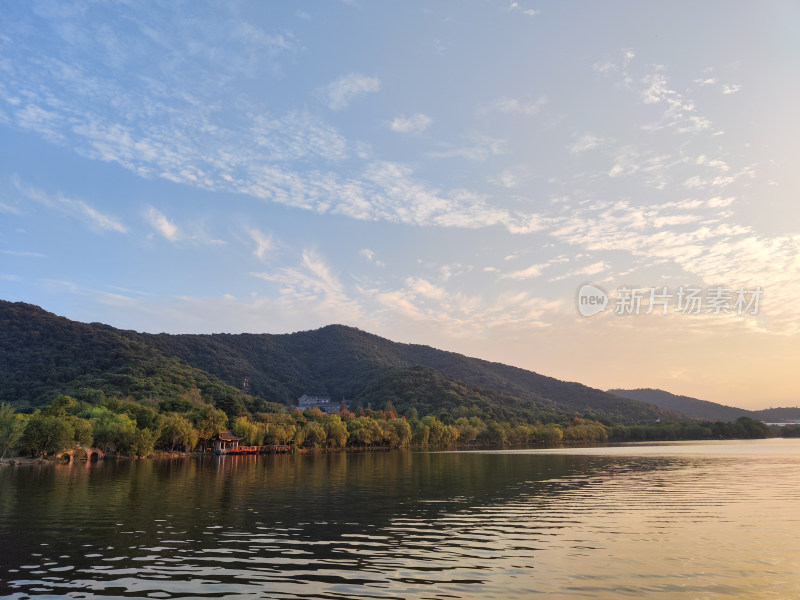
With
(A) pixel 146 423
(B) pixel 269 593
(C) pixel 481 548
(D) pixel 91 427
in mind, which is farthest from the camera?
(A) pixel 146 423

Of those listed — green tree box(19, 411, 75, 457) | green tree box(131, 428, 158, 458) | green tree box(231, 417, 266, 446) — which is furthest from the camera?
green tree box(231, 417, 266, 446)

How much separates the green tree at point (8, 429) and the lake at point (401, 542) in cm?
3387

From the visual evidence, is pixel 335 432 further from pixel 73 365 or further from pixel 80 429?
pixel 73 365

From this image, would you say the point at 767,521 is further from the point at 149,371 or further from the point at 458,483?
the point at 149,371

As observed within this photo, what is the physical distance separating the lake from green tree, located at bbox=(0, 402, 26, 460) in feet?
111

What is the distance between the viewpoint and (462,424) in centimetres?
18050

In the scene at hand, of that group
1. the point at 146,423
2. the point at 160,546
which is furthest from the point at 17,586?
the point at 146,423

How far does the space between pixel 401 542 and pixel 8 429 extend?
71.2 metres

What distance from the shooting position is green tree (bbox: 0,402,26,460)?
6950cm

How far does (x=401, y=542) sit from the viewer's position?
22.2 meters

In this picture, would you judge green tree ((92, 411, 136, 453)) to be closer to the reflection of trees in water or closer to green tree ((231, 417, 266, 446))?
green tree ((231, 417, 266, 446))

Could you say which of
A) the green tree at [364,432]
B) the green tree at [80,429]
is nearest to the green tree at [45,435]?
the green tree at [80,429]

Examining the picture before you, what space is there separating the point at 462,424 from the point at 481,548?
164 meters

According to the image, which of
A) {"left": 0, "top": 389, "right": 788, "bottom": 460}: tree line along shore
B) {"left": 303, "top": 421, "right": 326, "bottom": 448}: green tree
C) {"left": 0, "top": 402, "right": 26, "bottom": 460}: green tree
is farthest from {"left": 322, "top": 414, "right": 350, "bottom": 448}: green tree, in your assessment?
{"left": 0, "top": 402, "right": 26, "bottom": 460}: green tree
